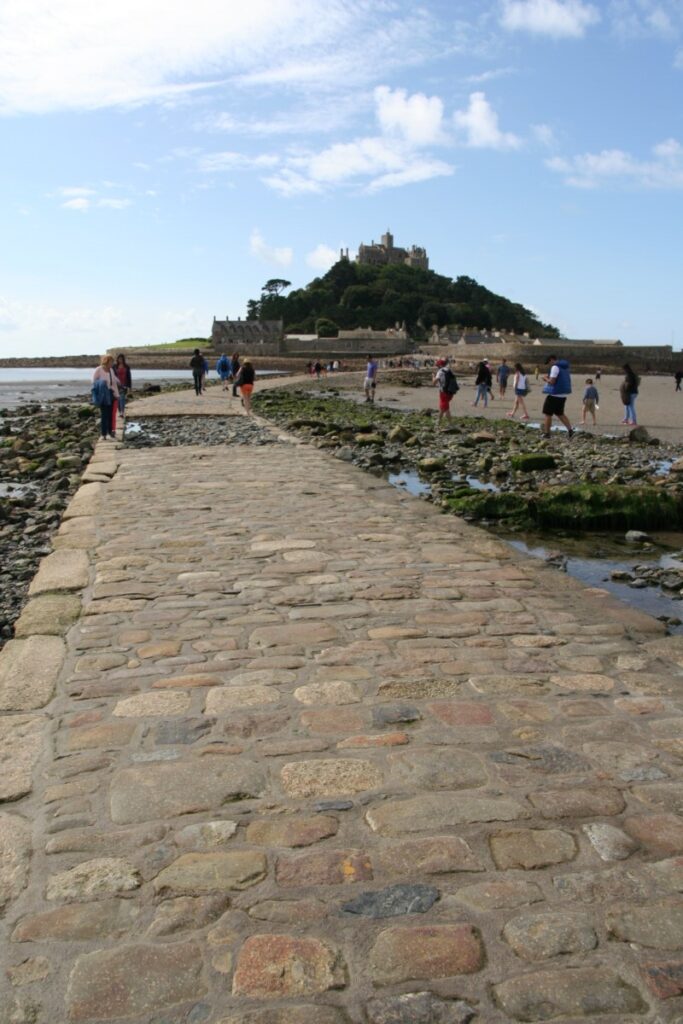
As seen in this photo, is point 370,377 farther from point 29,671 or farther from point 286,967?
point 286,967

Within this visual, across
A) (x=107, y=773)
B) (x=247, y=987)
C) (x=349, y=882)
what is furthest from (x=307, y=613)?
(x=247, y=987)

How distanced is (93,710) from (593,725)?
2.02 m

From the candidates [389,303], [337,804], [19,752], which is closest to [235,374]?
[19,752]

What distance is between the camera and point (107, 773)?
10.1 feet

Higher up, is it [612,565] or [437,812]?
[437,812]

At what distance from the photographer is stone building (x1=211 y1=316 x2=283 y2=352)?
343 feet

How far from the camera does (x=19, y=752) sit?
322 cm

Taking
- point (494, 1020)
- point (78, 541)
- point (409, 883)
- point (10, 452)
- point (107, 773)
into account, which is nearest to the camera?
point (494, 1020)

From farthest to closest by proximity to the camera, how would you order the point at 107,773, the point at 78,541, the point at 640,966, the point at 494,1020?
the point at 78,541 → the point at 107,773 → the point at 640,966 → the point at 494,1020

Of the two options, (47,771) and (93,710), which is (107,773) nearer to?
(47,771)

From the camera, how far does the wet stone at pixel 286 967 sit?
2041 millimetres

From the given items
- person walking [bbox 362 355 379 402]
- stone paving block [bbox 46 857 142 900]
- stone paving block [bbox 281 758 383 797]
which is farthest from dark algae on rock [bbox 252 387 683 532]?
stone paving block [bbox 46 857 142 900]

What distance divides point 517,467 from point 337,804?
34.8ft

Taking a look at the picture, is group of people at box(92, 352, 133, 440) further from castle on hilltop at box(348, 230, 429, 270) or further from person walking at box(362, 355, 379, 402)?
castle on hilltop at box(348, 230, 429, 270)
